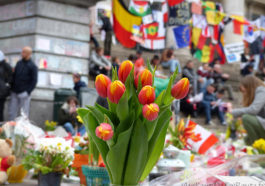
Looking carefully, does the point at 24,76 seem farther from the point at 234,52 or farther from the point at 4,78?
the point at 234,52

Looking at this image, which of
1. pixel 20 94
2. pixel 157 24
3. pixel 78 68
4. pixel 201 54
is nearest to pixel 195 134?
pixel 20 94

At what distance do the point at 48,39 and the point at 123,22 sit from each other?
3620 mm

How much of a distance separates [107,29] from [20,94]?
480 cm

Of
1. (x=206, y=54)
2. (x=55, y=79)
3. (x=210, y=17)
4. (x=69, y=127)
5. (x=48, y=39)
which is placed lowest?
(x=69, y=127)

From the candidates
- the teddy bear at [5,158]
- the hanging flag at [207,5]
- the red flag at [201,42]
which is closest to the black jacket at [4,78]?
the teddy bear at [5,158]

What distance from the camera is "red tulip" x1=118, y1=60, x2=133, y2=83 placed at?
156 centimetres

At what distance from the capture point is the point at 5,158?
279 cm

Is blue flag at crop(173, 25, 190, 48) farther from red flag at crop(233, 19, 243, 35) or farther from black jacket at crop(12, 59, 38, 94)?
black jacket at crop(12, 59, 38, 94)

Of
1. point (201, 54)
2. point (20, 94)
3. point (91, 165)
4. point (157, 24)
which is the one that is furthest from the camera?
point (201, 54)

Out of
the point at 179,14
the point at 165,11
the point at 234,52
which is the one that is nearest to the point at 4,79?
the point at 165,11

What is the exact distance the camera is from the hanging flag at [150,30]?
43.7 feet

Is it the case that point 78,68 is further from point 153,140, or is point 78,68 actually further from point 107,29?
point 153,140

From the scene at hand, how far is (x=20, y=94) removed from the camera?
26.3ft

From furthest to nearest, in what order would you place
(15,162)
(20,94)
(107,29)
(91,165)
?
1. (107,29)
2. (20,94)
3. (15,162)
4. (91,165)
